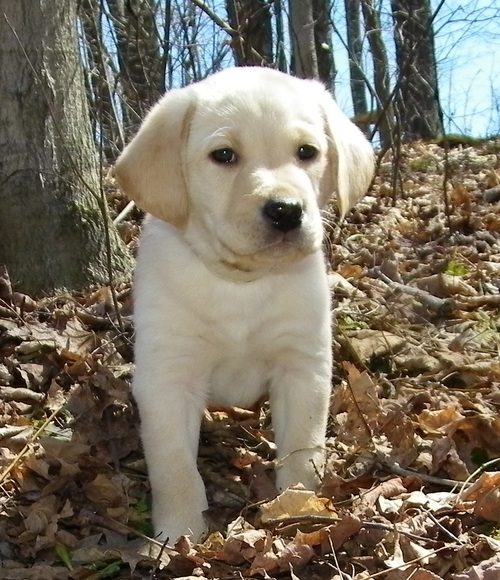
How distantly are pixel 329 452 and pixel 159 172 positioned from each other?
3.81ft

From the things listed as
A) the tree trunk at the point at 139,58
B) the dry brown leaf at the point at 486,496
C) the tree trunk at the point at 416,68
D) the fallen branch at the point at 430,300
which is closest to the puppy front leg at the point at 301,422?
the dry brown leaf at the point at 486,496

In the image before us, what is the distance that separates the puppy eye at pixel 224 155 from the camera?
268 cm

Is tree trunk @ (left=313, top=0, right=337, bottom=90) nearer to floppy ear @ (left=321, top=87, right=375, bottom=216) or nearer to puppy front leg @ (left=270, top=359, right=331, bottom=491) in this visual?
floppy ear @ (left=321, top=87, right=375, bottom=216)

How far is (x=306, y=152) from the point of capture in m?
2.79

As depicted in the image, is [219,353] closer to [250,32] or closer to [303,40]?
[250,32]

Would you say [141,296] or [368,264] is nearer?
[141,296]

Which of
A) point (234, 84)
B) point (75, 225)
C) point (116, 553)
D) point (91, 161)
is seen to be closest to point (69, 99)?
point (91, 161)

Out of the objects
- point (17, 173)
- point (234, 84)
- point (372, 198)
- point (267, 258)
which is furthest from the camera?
point (372, 198)

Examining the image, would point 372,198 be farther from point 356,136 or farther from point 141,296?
point 141,296

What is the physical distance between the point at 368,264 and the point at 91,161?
1790 millimetres

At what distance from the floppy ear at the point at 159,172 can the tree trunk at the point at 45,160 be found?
4.29ft

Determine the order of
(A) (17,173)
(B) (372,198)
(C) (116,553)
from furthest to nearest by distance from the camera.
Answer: (B) (372,198), (A) (17,173), (C) (116,553)

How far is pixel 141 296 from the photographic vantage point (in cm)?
292

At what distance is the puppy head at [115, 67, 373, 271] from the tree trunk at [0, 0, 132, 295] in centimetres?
133
